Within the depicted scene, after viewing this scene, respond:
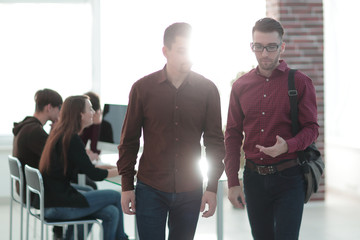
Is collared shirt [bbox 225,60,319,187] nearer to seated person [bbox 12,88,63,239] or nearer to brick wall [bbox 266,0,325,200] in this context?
seated person [bbox 12,88,63,239]

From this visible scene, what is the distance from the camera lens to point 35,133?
13.1ft

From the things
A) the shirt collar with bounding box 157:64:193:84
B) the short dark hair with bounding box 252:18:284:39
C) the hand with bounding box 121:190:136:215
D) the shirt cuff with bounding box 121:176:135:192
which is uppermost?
the short dark hair with bounding box 252:18:284:39

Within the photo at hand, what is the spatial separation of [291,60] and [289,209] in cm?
379

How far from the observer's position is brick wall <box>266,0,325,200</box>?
5.98 meters

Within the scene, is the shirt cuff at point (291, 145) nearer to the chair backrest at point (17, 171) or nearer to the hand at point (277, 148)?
the hand at point (277, 148)

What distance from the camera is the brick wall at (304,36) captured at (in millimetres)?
5980

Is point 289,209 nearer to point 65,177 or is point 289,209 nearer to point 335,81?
point 65,177

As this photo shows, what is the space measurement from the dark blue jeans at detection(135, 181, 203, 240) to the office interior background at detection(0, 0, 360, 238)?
4.55 m

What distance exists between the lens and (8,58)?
21.6ft

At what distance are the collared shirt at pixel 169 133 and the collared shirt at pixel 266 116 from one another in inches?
11.3

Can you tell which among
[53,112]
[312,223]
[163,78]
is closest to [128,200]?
[163,78]

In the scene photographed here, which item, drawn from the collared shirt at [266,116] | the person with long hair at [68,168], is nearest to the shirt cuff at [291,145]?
the collared shirt at [266,116]

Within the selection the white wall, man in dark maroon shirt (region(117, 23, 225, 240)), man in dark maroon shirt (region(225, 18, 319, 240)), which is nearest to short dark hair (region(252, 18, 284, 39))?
man in dark maroon shirt (region(225, 18, 319, 240))

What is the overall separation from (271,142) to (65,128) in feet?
5.16
